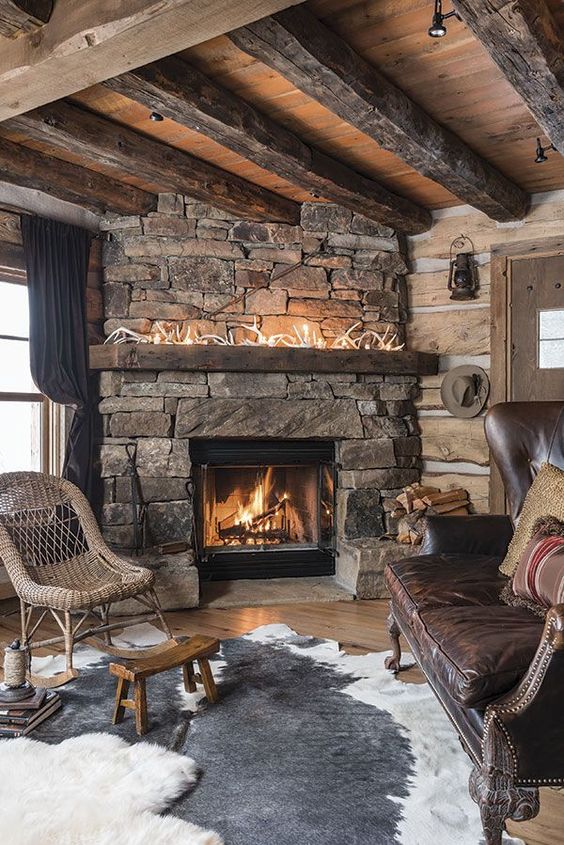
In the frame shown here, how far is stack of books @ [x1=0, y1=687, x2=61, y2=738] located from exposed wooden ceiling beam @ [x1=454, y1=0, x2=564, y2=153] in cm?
275

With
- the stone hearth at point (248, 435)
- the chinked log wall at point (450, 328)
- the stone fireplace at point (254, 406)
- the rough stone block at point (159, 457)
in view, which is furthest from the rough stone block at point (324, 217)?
the rough stone block at point (159, 457)

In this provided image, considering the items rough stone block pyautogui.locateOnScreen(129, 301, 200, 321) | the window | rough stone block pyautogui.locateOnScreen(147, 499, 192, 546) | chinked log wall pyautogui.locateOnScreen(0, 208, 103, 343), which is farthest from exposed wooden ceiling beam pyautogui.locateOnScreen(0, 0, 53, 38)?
rough stone block pyautogui.locateOnScreen(147, 499, 192, 546)

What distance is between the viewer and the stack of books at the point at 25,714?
2523 mm

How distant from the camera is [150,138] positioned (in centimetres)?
371

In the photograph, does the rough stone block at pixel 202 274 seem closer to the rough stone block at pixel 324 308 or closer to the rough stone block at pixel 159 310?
the rough stone block at pixel 159 310

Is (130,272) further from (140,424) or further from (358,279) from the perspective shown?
(358,279)

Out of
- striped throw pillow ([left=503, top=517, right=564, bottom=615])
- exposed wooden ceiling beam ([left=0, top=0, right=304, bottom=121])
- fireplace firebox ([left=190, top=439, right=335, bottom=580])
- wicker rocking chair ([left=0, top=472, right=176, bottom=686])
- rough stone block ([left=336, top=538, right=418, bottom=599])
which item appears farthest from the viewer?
fireplace firebox ([left=190, top=439, right=335, bottom=580])

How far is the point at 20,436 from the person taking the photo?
4.32 meters

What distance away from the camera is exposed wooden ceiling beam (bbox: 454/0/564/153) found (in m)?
2.32

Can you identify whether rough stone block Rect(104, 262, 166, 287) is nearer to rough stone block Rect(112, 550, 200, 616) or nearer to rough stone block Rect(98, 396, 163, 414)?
rough stone block Rect(98, 396, 163, 414)

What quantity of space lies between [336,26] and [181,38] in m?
0.73

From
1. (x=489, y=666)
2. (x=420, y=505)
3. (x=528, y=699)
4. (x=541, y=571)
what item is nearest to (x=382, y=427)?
(x=420, y=505)

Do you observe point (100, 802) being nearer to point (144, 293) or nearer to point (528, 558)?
point (528, 558)

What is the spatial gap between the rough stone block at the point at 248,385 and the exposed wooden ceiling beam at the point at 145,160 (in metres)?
1.00
